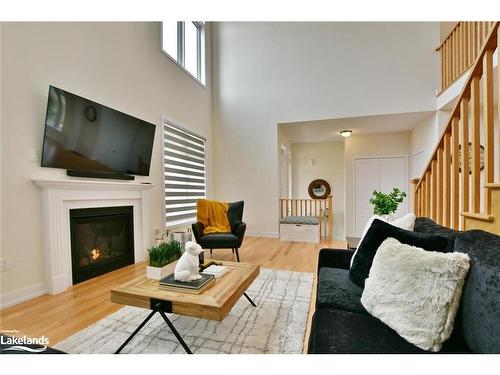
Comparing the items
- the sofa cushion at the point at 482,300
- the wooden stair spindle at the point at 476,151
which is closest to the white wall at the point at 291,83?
the wooden stair spindle at the point at 476,151

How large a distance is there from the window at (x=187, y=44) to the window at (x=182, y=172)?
1.30 m

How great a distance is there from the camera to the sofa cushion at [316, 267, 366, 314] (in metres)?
1.28

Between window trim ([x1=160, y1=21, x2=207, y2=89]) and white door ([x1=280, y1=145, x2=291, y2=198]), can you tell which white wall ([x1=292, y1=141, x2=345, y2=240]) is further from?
window trim ([x1=160, y1=21, x2=207, y2=89])

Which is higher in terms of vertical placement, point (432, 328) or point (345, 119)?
point (345, 119)

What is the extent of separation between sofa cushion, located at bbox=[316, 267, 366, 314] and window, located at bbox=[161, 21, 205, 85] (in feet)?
13.4

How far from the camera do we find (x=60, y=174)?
243 cm

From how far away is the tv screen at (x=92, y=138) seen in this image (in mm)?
2266

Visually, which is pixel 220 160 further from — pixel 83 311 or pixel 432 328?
pixel 432 328

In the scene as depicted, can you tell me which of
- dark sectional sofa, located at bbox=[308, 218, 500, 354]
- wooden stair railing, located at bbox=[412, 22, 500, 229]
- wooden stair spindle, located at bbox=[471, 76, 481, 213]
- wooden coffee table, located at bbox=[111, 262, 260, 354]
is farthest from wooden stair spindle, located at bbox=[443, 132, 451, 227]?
wooden coffee table, located at bbox=[111, 262, 260, 354]

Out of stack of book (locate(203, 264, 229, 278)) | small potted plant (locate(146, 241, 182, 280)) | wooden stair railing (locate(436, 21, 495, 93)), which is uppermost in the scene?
wooden stair railing (locate(436, 21, 495, 93))

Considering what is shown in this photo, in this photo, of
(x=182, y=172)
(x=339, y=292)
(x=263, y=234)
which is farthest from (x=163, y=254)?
(x=263, y=234)

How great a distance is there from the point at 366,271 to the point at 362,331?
47cm

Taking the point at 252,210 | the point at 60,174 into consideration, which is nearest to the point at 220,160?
the point at 252,210

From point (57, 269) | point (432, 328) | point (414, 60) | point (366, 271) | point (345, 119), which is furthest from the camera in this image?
point (345, 119)
